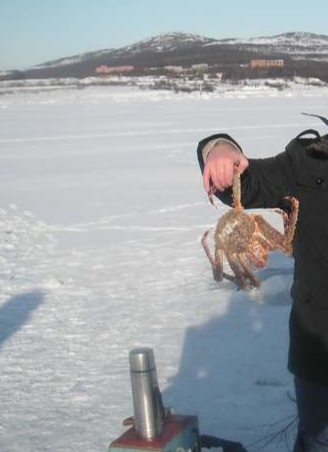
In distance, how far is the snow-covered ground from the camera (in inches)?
133

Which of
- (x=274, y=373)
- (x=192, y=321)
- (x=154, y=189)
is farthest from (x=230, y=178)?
(x=154, y=189)

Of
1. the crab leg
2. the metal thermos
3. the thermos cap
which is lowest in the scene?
the metal thermos

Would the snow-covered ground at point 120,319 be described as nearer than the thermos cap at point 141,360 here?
No

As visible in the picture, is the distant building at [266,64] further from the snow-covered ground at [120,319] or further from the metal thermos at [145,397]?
the metal thermos at [145,397]

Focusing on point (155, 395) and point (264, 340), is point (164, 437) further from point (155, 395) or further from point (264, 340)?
point (264, 340)

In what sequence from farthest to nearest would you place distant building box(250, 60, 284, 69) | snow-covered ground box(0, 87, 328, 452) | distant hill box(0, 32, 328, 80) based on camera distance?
1. distant hill box(0, 32, 328, 80)
2. distant building box(250, 60, 284, 69)
3. snow-covered ground box(0, 87, 328, 452)

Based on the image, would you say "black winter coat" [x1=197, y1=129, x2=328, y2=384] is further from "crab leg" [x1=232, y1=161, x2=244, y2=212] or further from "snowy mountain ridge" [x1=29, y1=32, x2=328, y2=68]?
"snowy mountain ridge" [x1=29, y1=32, x2=328, y2=68]

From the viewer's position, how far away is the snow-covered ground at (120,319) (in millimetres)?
3391

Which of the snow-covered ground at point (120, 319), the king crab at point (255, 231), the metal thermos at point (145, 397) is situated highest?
the king crab at point (255, 231)

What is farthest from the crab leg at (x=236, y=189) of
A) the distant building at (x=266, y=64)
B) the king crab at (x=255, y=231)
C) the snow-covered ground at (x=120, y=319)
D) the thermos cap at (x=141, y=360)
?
the distant building at (x=266, y=64)

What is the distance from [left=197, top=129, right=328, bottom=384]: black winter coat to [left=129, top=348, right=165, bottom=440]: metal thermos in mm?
422

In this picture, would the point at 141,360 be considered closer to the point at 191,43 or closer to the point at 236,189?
the point at 236,189

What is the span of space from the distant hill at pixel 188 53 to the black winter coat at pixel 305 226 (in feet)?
273

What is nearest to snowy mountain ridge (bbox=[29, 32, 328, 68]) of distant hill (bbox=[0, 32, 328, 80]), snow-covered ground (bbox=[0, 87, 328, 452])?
distant hill (bbox=[0, 32, 328, 80])
